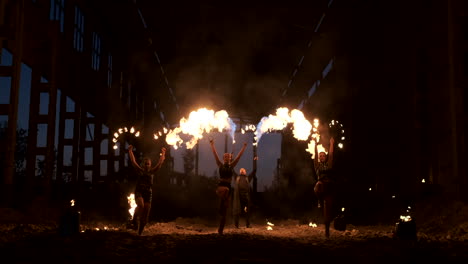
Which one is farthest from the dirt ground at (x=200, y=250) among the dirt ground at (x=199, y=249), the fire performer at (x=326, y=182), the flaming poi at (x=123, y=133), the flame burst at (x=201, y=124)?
the flaming poi at (x=123, y=133)

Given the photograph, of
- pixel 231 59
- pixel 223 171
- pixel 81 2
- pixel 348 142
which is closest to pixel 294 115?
pixel 348 142

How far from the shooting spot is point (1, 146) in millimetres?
A: 15547

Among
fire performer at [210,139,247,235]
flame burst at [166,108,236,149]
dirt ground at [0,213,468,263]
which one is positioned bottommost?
dirt ground at [0,213,468,263]

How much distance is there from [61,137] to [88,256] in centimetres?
1640

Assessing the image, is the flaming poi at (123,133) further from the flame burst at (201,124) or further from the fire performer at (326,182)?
the fire performer at (326,182)

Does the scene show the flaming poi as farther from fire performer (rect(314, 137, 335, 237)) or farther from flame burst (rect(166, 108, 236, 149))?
fire performer (rect(314, 137, 335, 237))

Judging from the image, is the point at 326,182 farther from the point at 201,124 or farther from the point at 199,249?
the point at 201,124

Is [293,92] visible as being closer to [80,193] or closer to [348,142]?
[348,142]

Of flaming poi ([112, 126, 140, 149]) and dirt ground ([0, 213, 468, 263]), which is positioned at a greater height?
flaming poi ([112, 126, 140, 149])

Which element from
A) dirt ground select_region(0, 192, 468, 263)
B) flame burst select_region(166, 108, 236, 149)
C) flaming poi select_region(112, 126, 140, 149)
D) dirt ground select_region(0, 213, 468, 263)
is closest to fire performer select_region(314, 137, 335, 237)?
dirt ground select_region(0, 192, 468, 263)

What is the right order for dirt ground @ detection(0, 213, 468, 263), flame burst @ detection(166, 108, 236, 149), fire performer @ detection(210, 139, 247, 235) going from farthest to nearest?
flame burst @ detection(166, 108, 236, 149) → fire performer @ detection(210, 139, 247, 235) → dirt ground @ detection(0, 213, 468, 263)

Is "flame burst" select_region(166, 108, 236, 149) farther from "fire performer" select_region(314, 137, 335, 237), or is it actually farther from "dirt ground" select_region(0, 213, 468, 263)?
"dirt ground" select_region(0, 213, 468, 263)

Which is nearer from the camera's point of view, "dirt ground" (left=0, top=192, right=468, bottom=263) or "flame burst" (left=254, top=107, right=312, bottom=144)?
"dirt ground" (left=0, top=192, right=468, bottom=263)

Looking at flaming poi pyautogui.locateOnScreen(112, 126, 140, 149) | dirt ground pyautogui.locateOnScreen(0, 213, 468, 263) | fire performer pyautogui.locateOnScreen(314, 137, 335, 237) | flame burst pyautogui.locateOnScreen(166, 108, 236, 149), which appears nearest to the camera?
dirt ground pyautogui.locateOnScreen(0, 213, 468, 263)
